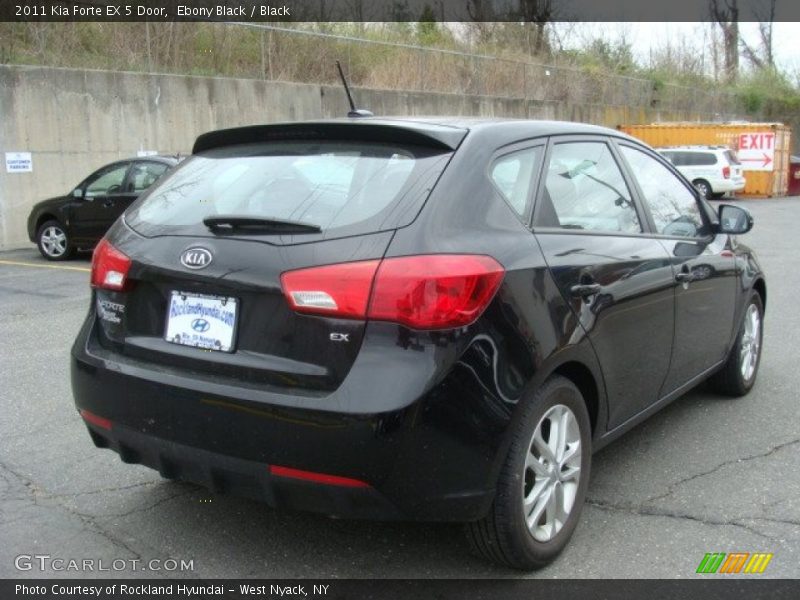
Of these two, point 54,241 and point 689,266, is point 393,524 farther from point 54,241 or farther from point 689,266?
point 54,241

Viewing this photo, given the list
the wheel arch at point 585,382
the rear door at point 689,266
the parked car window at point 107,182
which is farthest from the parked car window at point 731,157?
the wheel arch at point 585,382

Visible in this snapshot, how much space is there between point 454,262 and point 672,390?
1969 mm

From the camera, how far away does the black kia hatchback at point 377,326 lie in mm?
2605

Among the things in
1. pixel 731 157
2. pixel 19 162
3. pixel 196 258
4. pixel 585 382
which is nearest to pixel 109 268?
pixel 196 258

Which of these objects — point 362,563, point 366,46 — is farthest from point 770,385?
point 366,46

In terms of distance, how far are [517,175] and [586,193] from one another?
541mm

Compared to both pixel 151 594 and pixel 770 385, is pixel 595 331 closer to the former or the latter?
pixel 151 594

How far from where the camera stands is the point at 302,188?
2.99 meters

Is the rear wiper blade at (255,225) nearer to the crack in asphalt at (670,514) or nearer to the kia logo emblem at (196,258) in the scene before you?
the kia logo emblem at (196,258)

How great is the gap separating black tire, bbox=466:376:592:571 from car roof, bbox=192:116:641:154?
38.2 inches

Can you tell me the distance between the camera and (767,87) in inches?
1848

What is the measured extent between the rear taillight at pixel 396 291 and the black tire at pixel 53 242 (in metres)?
11.0

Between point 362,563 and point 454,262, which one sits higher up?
point 454,262

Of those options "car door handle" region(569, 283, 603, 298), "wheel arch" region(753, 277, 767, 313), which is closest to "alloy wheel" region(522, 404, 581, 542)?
"car door handle" region(569, 283, 603, 298)
